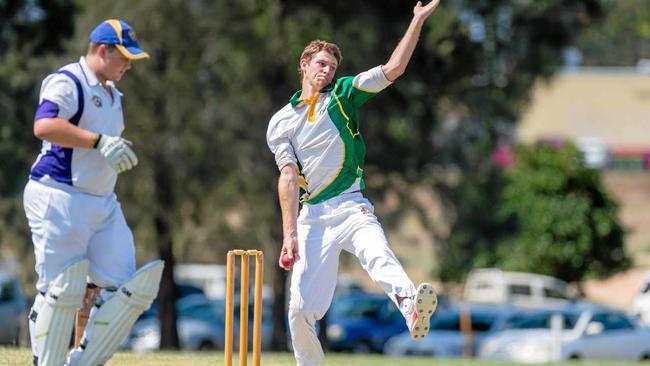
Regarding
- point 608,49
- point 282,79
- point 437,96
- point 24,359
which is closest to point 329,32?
point 282,79

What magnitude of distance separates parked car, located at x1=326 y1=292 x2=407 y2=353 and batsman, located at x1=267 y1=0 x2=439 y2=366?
23.6 m

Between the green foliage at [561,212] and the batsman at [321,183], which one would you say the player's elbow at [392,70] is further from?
the green foliage at [561,212]

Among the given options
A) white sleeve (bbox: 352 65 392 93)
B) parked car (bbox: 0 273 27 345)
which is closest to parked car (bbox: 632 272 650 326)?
parked car (bbox: 0 273 27 345)

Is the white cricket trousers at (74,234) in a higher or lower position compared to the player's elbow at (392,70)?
lower

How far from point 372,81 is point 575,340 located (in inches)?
658

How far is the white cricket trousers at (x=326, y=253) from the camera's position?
363 inches

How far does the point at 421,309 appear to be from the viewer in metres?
8.86

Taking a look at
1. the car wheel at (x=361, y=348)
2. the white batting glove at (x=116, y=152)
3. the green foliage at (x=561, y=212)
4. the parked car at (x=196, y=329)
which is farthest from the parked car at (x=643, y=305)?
the white batting glove at (x=116, y=152)

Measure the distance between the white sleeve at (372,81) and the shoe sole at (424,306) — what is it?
133 cm

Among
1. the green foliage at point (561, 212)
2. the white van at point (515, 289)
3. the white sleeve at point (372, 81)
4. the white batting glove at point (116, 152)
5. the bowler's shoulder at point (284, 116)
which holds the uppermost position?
the green foliage at point (561, 212)

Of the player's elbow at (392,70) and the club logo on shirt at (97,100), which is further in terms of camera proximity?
the player's elbow at (392,70)

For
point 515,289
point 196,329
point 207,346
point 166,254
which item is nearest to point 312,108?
point 166,254

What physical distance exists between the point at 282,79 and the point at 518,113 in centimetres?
705

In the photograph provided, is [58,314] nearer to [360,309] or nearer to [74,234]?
[74,234]
